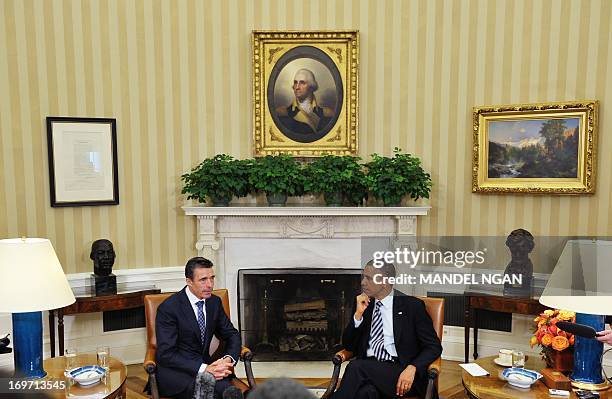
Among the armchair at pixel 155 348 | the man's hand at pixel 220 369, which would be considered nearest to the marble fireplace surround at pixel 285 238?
the armchair at pixel 155 348

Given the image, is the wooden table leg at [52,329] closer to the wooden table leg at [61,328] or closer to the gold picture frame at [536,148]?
the wooden table leg at [61,328]

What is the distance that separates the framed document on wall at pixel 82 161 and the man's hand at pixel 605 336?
Result: 4256 mm

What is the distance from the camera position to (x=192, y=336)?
3.46 m

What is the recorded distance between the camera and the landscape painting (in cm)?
469

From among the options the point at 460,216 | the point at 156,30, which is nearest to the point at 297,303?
the point at 460,216

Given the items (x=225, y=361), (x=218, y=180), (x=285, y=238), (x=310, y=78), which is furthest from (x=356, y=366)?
(x=310, y=78)

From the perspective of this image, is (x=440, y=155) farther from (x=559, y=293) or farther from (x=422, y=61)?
(x=559, y=293)

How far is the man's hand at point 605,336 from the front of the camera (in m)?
2.66

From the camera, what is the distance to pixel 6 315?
467 cm

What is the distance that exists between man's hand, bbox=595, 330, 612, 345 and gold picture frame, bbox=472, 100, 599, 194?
2.30 metres

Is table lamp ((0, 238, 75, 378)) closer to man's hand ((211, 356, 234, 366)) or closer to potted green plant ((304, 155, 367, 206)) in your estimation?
man's hand ((211, 356, 234, 366))

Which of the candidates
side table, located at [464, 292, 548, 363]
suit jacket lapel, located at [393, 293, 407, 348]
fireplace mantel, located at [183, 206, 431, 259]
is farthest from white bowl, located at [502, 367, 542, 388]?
fireplace mantel, located at [183, 206, 431, 259]

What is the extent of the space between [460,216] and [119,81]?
3.69m

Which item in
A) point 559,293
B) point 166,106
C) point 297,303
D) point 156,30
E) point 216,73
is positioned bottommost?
point 297,303
